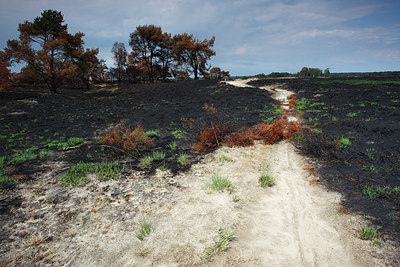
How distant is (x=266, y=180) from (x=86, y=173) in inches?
215

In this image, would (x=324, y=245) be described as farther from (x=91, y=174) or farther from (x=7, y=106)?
(x=7, y=106)

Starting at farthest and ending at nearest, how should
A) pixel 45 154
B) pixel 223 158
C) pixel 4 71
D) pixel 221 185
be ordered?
pixel 4 71 < pixel 45 154 < pixel 223 158 < pixel 221 185

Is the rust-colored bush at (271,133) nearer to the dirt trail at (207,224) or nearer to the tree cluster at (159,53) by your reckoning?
the dirt trail at (207,224)

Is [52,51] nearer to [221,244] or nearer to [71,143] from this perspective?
[71,143]

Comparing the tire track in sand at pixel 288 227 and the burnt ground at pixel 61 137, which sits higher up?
the burnt ground at pixel 61 137

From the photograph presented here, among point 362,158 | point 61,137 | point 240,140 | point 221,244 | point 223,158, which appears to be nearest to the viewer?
point 221,244

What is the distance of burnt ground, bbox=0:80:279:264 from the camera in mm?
4113

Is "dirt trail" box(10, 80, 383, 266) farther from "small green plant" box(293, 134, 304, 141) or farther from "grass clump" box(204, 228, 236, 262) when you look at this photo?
"small green plant" box(293, 134, 304, 141)

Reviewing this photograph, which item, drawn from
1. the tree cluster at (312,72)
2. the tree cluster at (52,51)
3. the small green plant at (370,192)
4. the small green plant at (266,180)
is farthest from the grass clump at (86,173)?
the tree cluster at (312,72)

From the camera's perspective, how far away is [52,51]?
81.4 ft

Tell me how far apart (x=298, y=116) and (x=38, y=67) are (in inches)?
1245

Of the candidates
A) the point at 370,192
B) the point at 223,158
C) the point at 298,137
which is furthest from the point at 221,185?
the point at 298,137

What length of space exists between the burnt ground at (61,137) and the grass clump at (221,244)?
9.56ft

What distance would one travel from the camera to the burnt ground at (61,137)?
4113 mm
